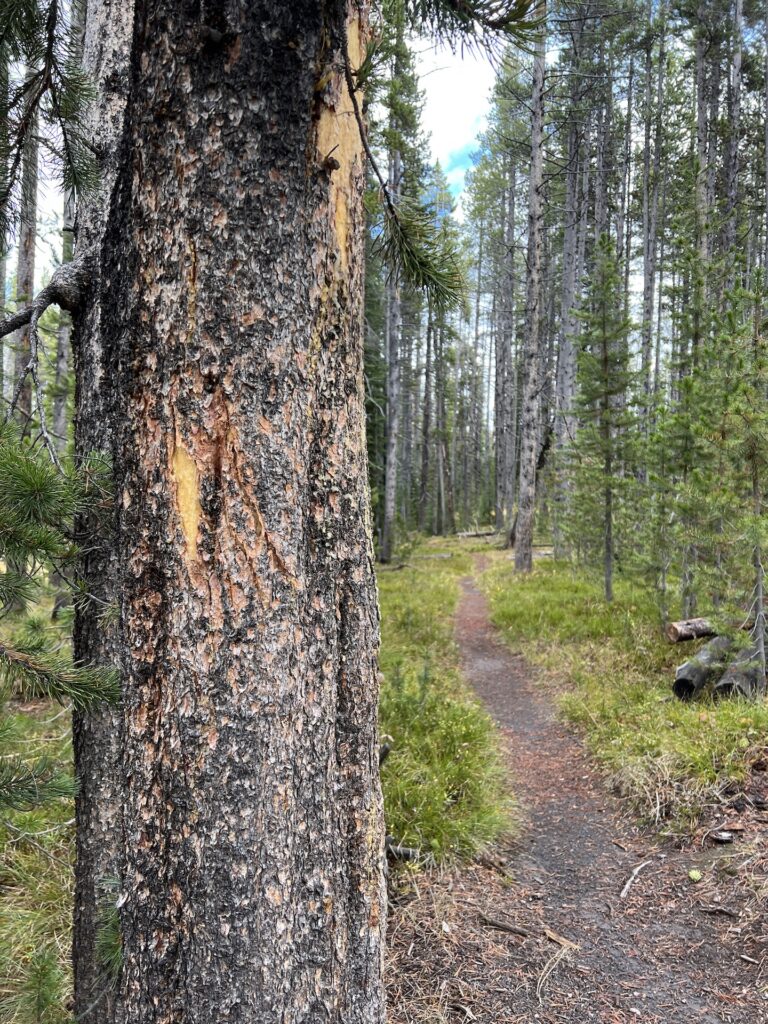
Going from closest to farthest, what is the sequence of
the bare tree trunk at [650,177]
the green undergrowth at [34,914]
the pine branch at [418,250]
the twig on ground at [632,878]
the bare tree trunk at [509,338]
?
1. the pine branch at [418,250]
2. the green undergrowth at [34,914]
3. the twig on ground at [632,878]
4. the bare tree trunk at [650,177]
5. the bare tree trunk at [509,338]

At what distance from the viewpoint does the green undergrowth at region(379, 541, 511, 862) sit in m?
3.93

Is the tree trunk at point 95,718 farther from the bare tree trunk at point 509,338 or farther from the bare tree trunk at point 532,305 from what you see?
the bare tree trunk at point 509,338

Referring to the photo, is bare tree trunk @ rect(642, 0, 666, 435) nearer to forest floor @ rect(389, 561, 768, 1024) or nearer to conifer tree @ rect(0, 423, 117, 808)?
forest floor @ rect(389, 561, 768, 1024)

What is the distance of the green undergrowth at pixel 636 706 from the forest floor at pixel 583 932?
31cm

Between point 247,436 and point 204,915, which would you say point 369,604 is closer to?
point 247,436

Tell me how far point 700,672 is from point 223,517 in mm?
5628

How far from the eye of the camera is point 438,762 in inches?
182

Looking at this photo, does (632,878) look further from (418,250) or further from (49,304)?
(49,304)

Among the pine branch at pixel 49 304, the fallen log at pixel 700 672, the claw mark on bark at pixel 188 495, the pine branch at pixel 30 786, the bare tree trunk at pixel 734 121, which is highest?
the bare tree trunk at pixel 734 121

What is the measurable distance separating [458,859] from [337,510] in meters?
3.24

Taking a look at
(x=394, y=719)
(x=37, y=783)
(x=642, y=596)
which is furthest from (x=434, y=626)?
(x=37, y=783)

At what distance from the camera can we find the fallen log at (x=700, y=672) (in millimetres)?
5566

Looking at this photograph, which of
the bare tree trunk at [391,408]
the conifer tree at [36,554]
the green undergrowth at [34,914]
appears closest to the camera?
the conifer tree at [36,554]

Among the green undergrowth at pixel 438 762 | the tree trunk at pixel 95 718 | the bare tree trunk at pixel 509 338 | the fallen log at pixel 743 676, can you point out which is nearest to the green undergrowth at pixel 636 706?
the fallen log at pixel 743 676
